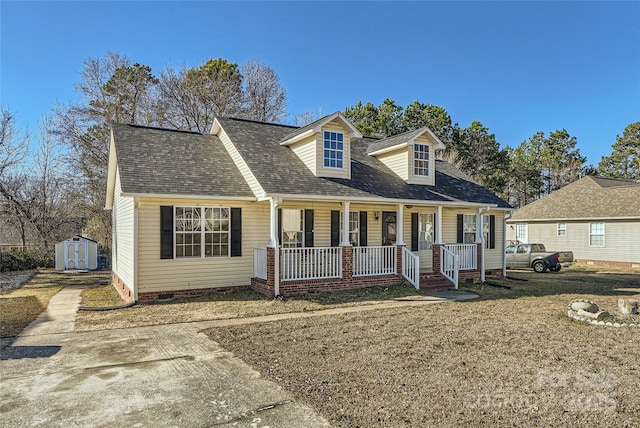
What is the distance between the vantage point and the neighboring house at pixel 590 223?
21.8 meters

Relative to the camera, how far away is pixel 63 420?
13.7 ft

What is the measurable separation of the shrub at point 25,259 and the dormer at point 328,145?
1602cm

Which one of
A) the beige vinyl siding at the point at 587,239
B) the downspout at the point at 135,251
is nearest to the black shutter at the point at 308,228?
the downspout at the point at 135,251

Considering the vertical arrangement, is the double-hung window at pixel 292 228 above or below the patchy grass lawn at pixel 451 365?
above

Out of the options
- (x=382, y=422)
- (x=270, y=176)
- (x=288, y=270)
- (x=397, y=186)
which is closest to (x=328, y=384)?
(x=382, y=422)

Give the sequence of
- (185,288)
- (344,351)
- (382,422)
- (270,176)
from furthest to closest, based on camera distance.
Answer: (270,176) → (185,288) → (344,351) → (382,422)

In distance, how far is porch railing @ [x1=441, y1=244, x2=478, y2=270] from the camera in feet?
48.7

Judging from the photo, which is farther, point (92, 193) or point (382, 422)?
point (92, 193)

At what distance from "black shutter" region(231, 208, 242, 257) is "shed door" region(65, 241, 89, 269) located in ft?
40.6

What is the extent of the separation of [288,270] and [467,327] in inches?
206

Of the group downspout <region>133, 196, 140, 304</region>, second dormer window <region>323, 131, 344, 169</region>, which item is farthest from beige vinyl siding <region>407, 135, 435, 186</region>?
downspout <region>133, 196, 140, 304</region>

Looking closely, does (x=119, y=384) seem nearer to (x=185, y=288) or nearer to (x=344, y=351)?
(x=344, y=351)

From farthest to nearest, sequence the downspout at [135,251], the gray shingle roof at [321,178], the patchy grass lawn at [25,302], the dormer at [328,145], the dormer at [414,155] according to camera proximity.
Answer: the dormer at [414,155] → the dormer at [328,145] → the gray shingle roof at [321,178] → the downspout at [135,251] → the patchy grass lawn at [25,302]

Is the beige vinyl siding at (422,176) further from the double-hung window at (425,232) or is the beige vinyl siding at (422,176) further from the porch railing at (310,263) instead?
the porch railing at (310,263)
